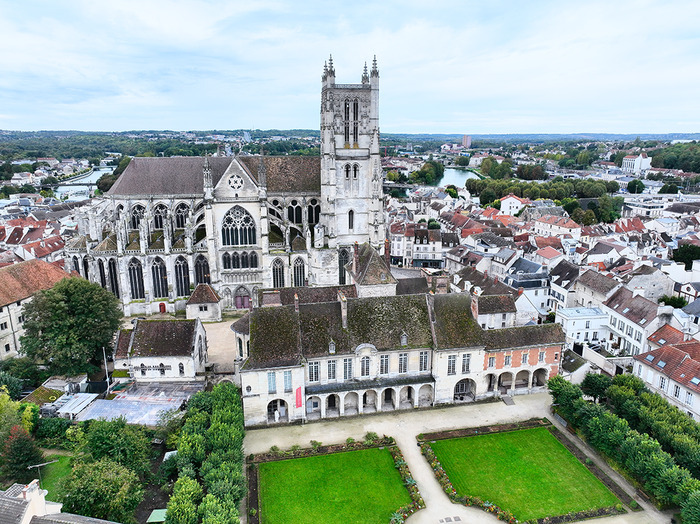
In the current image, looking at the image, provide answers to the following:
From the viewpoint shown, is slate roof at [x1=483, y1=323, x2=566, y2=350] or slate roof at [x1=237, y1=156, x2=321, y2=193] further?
slate roof at [x1=237, y1=156, x2=321, y2=193]

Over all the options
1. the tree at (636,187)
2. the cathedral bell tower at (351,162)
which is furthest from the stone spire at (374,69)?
the tree at (636,187)

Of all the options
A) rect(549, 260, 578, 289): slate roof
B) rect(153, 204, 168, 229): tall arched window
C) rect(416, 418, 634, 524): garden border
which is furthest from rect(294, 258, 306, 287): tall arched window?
rect(549, 260, 578, 289): slate roof

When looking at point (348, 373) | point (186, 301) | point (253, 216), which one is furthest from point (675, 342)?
point (186, 301)

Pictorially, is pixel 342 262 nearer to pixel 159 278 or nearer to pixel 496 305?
pixel 496 305

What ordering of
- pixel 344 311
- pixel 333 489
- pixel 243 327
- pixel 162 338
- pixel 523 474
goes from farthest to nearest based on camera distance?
pixel 243 327 < pixel 162 338 < pixel 344 311 < pixel 523 474 < pixel 333 489

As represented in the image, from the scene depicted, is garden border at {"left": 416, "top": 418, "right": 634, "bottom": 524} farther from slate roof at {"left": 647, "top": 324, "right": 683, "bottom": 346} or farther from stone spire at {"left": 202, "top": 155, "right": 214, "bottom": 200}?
stone spire at {"left": 202, "top": 155, "right": 214, "bottom": 200}

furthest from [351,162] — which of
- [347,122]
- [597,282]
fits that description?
[597,282]

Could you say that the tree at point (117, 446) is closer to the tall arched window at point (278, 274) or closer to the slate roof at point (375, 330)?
the slate roof at point (375, 330)
